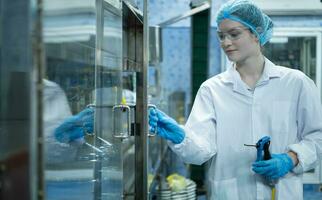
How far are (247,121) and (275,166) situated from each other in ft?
0.75

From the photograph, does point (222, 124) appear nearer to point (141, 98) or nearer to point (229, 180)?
point (229, 180)

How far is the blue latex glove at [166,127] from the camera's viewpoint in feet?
4.86

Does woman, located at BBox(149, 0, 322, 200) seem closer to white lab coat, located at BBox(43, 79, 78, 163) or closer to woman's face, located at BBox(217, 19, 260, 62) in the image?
woman's face, located at BBox(217, 19, 260, 62)

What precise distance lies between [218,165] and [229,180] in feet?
0.25

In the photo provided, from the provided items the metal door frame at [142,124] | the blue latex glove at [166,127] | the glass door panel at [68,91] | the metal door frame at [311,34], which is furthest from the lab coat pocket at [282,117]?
the metal door frame at [311,34]

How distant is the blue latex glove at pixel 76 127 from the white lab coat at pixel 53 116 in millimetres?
13

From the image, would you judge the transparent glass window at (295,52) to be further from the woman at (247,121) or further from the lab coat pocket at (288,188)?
the lab coat pocket at (288,188)

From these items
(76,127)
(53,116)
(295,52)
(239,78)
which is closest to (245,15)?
(239,78)

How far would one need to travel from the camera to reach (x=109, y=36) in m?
1.22

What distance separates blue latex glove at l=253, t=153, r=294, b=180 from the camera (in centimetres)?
146

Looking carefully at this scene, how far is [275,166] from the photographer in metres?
1.46

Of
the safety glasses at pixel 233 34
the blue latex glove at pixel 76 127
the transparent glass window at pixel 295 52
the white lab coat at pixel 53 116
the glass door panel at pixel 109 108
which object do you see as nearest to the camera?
the white lab coat at pixel 53 116

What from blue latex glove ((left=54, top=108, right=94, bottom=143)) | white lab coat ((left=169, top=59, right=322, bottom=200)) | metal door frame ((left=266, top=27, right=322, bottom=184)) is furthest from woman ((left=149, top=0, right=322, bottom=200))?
metal door frame ((left=266, top=27, right=322, bottom=184))

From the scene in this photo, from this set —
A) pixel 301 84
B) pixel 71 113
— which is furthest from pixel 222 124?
pixel 71 113
